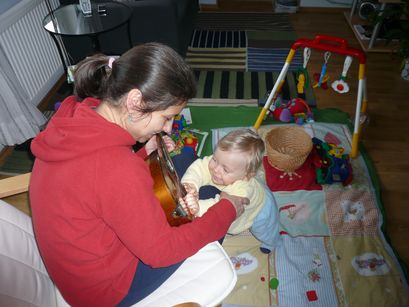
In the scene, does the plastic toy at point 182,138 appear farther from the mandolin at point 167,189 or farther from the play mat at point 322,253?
the mandolin at point 167,189

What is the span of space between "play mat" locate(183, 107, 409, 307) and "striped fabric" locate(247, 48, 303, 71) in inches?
57.9

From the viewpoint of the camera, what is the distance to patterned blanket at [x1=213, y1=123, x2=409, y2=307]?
4.90 ft

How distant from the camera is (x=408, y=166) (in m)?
2.19

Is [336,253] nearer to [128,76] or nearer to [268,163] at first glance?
[268,163]

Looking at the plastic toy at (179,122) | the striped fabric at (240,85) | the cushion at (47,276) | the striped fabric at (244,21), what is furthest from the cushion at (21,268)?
the striped fabric at (244,21)

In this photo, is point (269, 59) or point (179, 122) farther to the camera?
→ point (269, 59)

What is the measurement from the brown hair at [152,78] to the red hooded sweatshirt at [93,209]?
0.34 ft

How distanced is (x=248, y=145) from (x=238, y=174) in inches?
5.3

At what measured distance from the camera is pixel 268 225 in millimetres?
1522

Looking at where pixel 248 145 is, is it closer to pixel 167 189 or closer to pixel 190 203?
pixel 190 203

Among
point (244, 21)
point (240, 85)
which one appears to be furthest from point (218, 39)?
point (240, 85)

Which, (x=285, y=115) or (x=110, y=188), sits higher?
(x=110, y=188)

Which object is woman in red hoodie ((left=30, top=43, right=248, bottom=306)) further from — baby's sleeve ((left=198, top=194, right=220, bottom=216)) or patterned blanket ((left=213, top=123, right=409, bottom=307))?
patterned blanket ((left=213, top=123, right=409, bottom=307))

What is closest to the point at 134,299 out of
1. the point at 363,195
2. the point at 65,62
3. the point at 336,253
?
Answer: the point at 336,253
